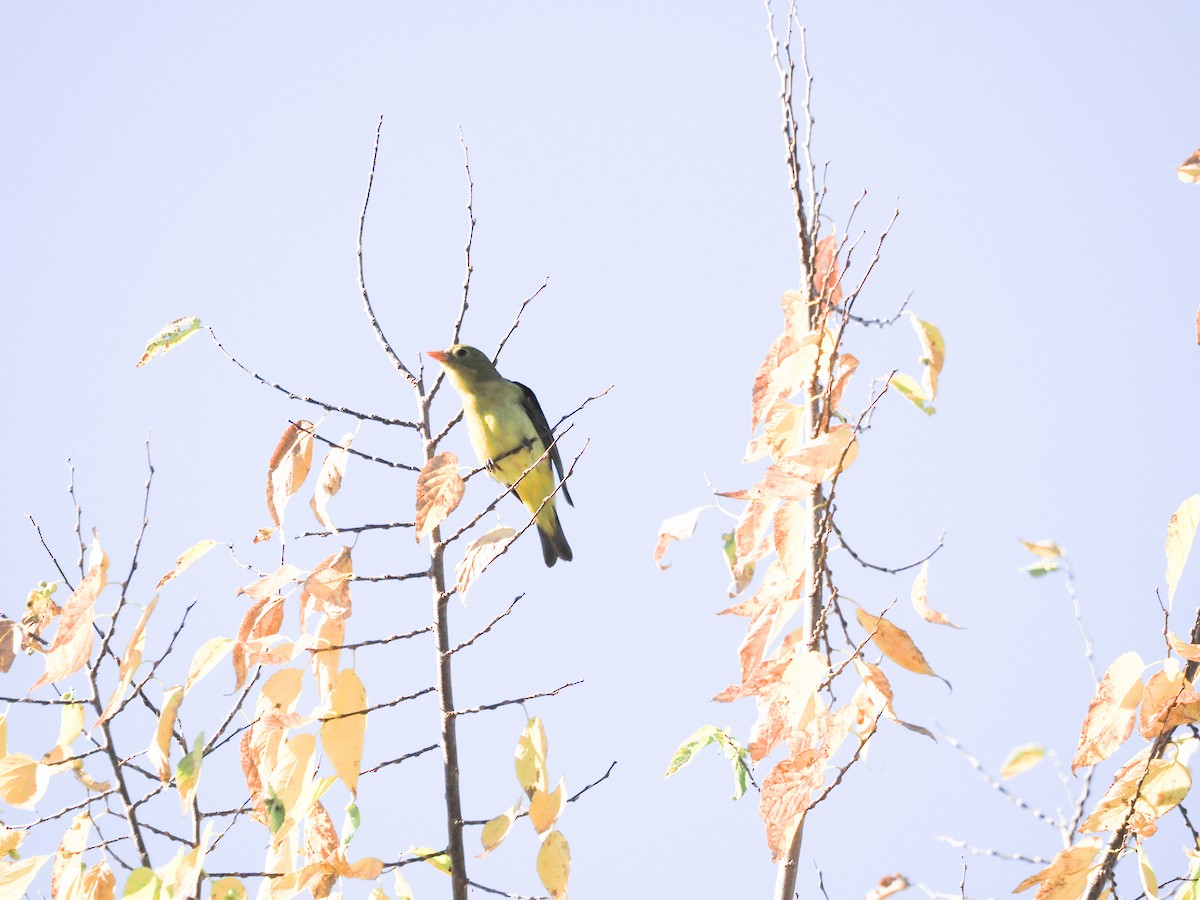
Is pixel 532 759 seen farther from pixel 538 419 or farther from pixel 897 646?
pixel 538 419

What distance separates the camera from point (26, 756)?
2877 mm

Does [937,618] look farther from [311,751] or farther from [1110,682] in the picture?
[311,751]

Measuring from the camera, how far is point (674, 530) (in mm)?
3088

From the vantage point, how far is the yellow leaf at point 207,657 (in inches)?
101

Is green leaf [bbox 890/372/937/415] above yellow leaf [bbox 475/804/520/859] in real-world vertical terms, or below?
above

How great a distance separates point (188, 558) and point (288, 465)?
33cm

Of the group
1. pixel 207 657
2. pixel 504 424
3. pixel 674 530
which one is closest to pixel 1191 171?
pixel 674 530

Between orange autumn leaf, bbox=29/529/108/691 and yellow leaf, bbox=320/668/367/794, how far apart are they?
53cm

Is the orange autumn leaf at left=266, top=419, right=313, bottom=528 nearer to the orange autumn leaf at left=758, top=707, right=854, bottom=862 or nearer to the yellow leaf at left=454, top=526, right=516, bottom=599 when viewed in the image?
the yellow leaf at left=454, top=526, right=516, bottom=599

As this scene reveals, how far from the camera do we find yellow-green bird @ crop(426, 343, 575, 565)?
6.03 m

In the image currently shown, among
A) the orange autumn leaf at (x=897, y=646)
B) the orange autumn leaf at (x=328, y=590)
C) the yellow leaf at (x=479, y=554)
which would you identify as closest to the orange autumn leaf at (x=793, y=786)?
the orange autumn leaf at (x=897, y=646)

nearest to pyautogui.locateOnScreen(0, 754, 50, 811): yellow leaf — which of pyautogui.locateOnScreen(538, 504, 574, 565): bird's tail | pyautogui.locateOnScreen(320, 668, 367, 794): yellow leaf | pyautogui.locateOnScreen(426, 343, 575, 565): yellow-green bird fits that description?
pyautogui.locateOnScreen(320, 668, 367, 794): yellow leaf

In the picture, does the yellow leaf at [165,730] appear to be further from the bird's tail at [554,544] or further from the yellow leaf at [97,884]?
the bird's tail at [554,544]

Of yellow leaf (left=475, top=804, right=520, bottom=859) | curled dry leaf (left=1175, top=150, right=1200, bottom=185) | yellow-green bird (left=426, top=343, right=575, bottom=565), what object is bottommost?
yellow leaf (left=475, top=804, right=520, bottom=859)
